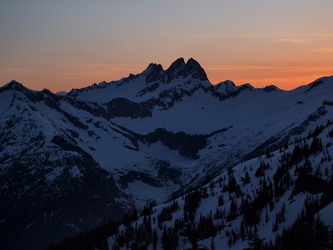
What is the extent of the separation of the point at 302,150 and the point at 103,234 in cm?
2443

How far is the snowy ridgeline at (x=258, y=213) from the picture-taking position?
110 ft

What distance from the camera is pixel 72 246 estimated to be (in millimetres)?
59625

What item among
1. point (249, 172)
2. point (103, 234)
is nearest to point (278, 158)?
point (249, 172)

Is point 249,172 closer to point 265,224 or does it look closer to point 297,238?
point 265,224

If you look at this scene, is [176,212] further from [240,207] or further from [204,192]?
[240,207]

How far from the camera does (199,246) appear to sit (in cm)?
3928

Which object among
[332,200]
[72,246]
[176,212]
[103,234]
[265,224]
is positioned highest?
[332,200]

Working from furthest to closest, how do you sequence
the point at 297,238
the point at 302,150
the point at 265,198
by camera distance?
1. the point at 302,150
2. the point at 265,198
3. the point at 297,238

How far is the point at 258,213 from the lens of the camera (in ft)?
129

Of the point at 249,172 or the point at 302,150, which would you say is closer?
the point at 302,150

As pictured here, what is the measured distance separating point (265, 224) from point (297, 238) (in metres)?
5.66

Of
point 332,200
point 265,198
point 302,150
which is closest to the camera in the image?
point 332,200

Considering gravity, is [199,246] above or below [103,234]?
above

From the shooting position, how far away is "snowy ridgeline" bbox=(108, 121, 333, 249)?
3366 centimetres
